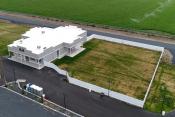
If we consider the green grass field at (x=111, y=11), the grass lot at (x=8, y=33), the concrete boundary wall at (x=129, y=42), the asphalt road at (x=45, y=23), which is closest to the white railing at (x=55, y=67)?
the grass lot at (x=8, y=33)

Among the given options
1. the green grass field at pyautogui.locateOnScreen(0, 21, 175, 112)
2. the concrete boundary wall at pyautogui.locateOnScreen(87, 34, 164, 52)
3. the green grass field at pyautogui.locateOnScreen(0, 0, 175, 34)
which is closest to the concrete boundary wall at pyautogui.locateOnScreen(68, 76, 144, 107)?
the green grass field at pyautogui.locateOnScreen(0, 21, 175, 112)

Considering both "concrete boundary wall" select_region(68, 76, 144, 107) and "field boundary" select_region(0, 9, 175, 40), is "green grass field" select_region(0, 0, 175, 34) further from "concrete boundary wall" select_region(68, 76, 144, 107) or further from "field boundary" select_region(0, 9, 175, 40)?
"concrete boundary wall" select_region(68, 76, 144, 107)

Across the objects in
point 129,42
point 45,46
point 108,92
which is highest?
point 45,46

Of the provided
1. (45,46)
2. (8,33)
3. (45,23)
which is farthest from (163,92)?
(45,23)

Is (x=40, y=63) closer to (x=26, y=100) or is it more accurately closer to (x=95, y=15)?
(x=26, y=100)

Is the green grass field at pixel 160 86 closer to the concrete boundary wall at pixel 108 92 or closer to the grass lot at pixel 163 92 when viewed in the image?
the grass lot at pixel 163 92

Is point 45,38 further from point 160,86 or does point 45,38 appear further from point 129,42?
point 160,86

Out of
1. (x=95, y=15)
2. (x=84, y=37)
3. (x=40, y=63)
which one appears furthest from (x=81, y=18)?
(x=40, y=63)

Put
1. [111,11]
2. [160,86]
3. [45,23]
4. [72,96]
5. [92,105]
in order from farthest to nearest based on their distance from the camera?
[111,11] → [45,23] → [160,86] → [72,96] → [92,105]
